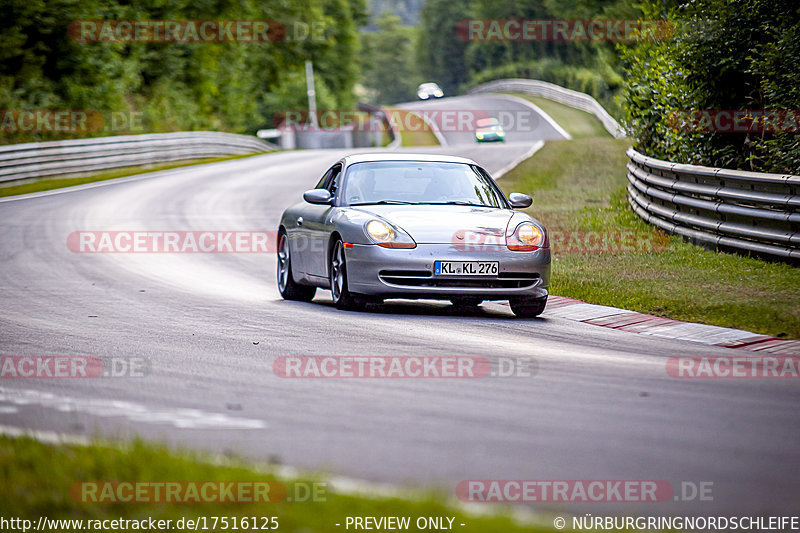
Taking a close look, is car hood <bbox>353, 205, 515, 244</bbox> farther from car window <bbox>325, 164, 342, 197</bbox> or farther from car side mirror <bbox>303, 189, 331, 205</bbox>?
car window <bbox>325, 164, 342, 197</bbox>

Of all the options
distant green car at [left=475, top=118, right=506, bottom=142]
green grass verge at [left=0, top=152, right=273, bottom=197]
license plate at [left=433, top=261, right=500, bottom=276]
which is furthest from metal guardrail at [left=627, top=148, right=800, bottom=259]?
distant green car at [left=475, top=118, right=506, bottom=142]

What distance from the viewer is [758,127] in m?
14.8

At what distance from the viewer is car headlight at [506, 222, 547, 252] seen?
10.2 metres

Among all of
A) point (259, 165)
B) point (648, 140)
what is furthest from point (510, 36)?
point (648, 140)

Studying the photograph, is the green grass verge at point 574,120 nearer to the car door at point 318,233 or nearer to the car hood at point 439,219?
the car door at point 318,233

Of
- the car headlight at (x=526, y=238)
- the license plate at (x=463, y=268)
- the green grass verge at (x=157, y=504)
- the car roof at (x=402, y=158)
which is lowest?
the license plate at (x=463, y=268)

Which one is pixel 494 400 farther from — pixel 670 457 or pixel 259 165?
pixel 259 165

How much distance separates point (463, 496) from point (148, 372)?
130 inches

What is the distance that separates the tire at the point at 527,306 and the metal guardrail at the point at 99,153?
19856 millimetres

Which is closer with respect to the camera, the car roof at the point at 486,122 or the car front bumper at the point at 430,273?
the car front bumper at the point at 430,273

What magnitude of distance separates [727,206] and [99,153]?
76.8 ft

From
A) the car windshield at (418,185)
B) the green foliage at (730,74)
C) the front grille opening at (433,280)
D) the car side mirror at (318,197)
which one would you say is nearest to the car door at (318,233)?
the car side mirror at (318,197)

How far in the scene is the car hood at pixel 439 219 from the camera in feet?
33.2

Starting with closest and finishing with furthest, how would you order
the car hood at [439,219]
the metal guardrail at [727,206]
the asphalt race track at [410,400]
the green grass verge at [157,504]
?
the green grass verge at [157,504]
the asphalt race track at [410,400]
the car hood at [439,219]
the metal guardrail at [727,206]
